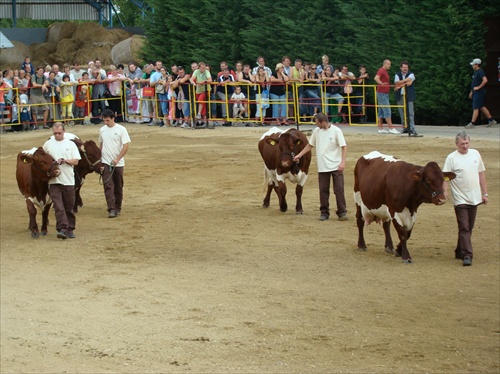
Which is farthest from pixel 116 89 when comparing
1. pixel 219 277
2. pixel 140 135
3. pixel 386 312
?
pixel 386 312

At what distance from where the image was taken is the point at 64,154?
18.5m

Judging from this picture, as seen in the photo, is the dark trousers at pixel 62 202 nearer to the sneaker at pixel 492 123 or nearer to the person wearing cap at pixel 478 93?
the person wearing cap at pixel 478 93

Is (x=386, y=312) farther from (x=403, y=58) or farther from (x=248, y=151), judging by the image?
(x=403, y=58)

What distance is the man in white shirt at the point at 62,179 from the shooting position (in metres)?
18.4

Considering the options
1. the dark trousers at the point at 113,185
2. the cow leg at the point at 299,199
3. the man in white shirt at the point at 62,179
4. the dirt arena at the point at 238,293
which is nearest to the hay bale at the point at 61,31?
the dirt arena at the point at 238,293

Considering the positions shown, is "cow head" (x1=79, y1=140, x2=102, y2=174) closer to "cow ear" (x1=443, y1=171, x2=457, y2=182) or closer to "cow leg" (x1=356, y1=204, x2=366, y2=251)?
"cow leg" (x1=356, y1=204, x2=366, y2=251)

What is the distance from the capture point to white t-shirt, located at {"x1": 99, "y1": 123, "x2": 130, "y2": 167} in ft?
66.9

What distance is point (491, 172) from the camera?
24359mm

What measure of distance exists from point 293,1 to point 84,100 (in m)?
8.09

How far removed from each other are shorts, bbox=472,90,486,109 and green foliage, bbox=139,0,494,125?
1.38 m

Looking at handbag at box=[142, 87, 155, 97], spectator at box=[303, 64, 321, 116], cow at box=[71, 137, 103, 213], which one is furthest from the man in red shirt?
cow at box=[71, 137, 103, 213]

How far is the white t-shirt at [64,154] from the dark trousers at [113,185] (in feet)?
5.59

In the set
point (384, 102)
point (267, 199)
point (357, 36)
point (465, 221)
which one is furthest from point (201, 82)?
point (465, 221)

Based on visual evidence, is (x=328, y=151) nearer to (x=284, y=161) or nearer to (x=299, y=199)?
(x=284, y=161)
